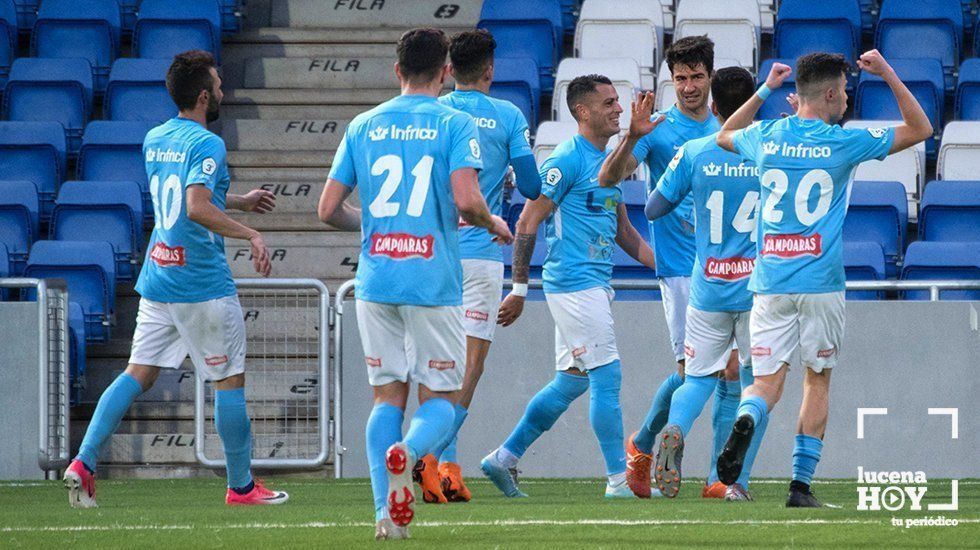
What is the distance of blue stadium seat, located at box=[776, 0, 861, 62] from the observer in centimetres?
1376

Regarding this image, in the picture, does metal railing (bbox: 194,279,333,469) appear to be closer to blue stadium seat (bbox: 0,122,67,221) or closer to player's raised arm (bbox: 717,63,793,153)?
blue stadium seat (bbox: 0,122,67,221)

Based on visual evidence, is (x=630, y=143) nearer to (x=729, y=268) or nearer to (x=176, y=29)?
(x=729, y=268)

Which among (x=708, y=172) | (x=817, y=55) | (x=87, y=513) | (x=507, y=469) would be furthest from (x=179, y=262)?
(x=817, y=55)

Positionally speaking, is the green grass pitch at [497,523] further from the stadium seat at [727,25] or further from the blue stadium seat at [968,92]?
the stadium seat at [727,25]

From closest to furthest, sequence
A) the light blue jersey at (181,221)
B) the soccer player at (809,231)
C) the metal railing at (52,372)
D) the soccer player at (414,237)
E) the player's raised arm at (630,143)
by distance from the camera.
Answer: the soccer player at (414,237)
the soccer player at (809,231)
the player's raised arm at (630,143)
the light blue jersey at (181,221)
the metal railing at (52,372)

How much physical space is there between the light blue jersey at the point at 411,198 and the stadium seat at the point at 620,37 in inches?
322

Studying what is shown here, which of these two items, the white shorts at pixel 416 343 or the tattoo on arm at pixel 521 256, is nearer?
the white shorts at pixel 416 343

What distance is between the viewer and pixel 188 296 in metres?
8.06

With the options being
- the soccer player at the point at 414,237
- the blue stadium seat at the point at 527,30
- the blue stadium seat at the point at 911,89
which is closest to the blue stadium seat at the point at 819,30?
the blue stadium seat at the point at 911,89

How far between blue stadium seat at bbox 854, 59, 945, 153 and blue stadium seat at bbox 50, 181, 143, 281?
5781 millimetres

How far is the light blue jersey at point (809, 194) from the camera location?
703cm

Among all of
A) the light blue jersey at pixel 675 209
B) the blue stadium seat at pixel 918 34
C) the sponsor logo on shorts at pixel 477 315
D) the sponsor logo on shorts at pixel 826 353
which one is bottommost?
the sponsor logo on shorts at pixel 826 353

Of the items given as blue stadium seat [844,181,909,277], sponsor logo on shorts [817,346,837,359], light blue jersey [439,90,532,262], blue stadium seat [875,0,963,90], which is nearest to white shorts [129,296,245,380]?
Answer: light blue jersey [439,90,532,262]

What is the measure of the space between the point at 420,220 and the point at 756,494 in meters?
3.50
